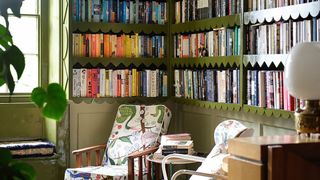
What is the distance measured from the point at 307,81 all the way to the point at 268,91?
50.2 inches

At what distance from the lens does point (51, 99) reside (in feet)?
3.04

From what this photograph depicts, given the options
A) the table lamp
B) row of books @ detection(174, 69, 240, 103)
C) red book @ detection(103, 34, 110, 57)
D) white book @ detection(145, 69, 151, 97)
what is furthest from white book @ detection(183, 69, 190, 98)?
the table lamp

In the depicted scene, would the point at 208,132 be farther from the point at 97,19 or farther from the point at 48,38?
the point at 48,38

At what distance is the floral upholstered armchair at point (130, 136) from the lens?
4.20 meters

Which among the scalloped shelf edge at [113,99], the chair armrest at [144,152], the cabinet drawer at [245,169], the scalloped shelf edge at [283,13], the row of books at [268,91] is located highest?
the scalloped shelf edge at [283,13]

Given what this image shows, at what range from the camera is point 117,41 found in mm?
4645

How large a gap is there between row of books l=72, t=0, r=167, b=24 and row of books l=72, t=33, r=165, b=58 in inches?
5.7

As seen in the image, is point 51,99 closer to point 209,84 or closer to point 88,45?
point 209,84

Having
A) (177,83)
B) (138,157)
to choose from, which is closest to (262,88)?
(138,157)

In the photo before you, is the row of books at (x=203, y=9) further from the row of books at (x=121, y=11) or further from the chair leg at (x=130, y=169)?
the chair leg at (x=130, y=169)

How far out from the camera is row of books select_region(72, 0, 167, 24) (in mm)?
4543

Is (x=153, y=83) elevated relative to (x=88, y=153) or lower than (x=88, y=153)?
elevated

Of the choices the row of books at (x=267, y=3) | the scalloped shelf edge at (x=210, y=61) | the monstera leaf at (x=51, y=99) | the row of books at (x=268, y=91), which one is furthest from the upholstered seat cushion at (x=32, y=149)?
the monstera leaf at (x=51, y=99)

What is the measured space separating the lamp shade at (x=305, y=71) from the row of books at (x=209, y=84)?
5.15 feet
